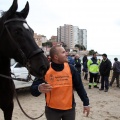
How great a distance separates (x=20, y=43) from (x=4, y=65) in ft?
2.09

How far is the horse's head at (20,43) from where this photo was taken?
2.56 metres

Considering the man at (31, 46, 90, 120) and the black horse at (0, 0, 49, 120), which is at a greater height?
the black horse at (0, 0, 49, 120)

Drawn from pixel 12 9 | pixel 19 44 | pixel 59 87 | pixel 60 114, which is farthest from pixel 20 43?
pixel 60 114

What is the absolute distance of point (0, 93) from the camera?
3.35 meters

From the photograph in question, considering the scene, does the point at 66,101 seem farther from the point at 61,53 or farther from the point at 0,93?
the point at 0,93

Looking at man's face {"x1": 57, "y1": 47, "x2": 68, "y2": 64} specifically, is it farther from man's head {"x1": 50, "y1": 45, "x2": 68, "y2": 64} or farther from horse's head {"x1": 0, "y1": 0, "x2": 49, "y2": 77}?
horse's head {"x1": 0, "y1": 0, "x2": 49, "y2": 77}

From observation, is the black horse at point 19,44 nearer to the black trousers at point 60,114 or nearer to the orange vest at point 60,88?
the orange vest at point 60,88

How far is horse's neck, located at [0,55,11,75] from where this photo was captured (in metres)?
3.16

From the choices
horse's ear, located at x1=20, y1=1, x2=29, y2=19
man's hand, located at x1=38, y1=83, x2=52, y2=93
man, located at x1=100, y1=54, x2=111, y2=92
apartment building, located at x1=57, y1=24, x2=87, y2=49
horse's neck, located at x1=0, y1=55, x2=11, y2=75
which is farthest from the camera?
apartment building, located at x1=57, y1=24, x2=87, y2=49

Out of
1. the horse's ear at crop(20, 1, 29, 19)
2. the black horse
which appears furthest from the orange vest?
the horse's ear at crop(20, 1, 29, 19)

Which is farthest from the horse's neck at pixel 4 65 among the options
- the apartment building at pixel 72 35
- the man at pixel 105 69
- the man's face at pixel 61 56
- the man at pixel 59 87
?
the apartment building at pixel 72 35

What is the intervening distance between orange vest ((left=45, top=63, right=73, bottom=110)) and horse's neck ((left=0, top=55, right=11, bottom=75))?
0.58 m

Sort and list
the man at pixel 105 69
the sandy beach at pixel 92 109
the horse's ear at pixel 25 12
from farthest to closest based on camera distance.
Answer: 1. the man at pixel 105 69
2. the sandy beach at pixel 92 109
3. the horse's ear at pixel 25 12

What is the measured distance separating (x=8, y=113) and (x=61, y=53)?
1283mm
